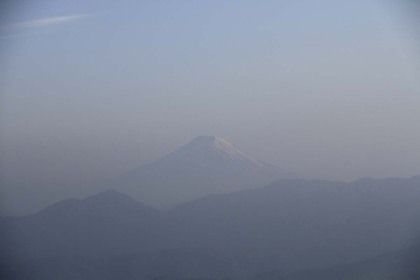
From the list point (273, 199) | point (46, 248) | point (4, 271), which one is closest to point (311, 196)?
point (273, 199)

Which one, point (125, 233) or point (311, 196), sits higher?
point (311, 196)

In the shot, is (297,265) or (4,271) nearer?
(4,271)

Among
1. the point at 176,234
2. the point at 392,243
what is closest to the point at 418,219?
the point at 392,243

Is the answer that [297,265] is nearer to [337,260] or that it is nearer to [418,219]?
[337,260]

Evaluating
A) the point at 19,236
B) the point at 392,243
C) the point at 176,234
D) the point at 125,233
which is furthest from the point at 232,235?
the point at 19,236

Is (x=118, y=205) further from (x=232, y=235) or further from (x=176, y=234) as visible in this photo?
(x=232, y=235)

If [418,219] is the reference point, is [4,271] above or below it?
below

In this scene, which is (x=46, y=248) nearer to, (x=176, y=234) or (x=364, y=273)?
(x=176, y=234)

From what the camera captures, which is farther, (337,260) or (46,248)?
(337,260)

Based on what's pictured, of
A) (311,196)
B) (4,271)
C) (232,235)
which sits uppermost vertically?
(311,196)
